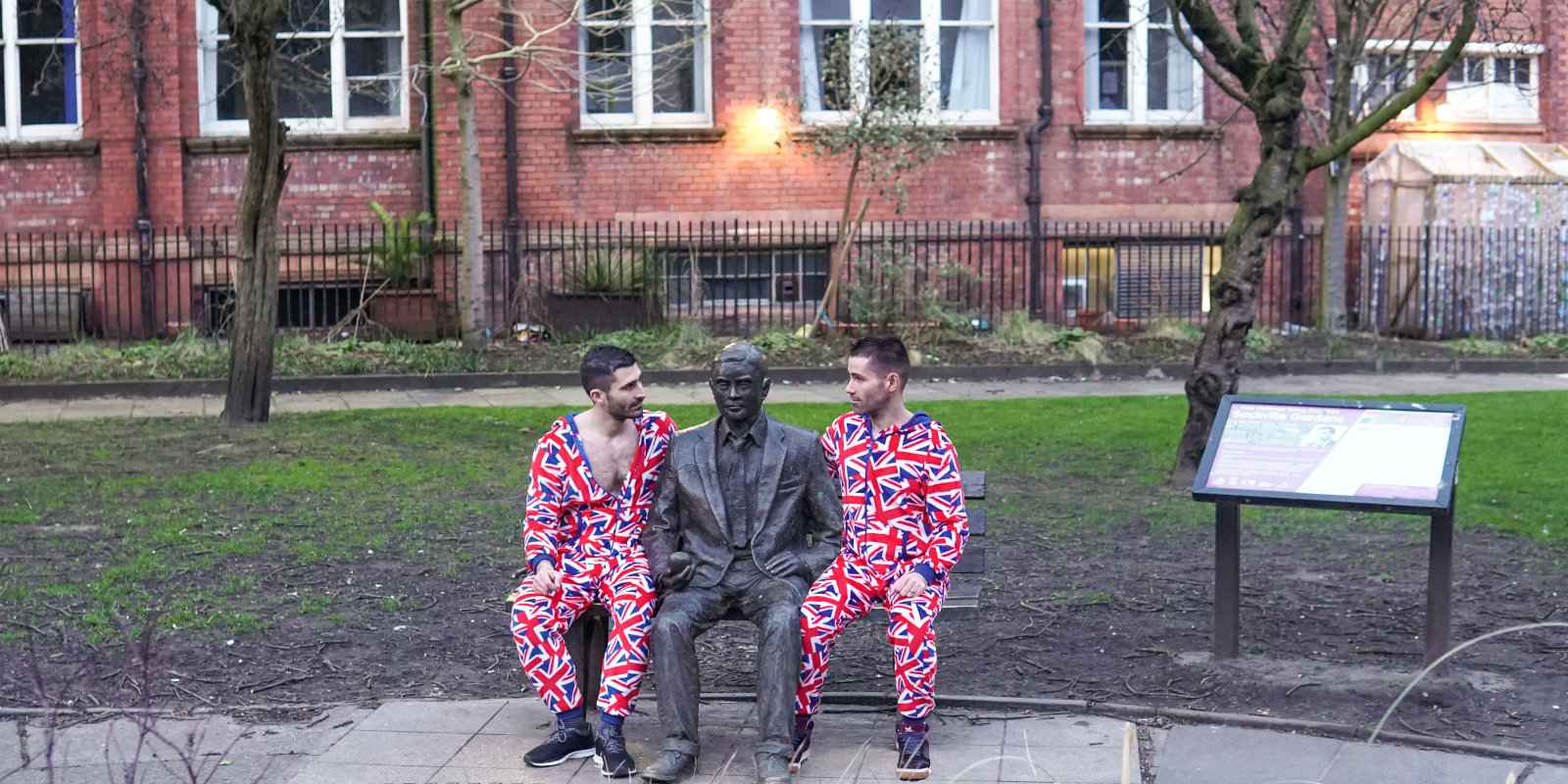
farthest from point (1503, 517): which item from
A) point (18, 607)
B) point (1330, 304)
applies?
point (1330, 304)

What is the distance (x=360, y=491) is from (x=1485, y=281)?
1452 cm

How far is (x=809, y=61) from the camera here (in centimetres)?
2230

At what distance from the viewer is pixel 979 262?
21812 mm

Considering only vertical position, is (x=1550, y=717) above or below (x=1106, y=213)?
below

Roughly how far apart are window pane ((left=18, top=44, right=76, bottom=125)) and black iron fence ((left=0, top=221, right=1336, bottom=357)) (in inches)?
63.8

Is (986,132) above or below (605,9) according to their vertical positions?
below

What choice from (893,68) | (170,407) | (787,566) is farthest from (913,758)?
(893,68)

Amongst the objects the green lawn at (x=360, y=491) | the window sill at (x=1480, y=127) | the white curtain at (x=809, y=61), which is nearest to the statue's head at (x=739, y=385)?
the green lawn at (x=360, y=491)

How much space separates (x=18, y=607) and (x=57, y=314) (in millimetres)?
13436

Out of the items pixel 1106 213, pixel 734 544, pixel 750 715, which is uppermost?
pixel 1106 213

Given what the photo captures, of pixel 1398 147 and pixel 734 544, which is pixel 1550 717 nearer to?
pixel 734 544

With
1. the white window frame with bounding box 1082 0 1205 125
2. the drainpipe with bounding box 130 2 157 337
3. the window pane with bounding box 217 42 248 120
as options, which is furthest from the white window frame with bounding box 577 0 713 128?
the drainpipe with bounding box 130 2 157 337

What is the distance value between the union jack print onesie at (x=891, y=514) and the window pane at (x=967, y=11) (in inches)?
672

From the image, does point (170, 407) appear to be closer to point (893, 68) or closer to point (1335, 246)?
point (893, 68)
